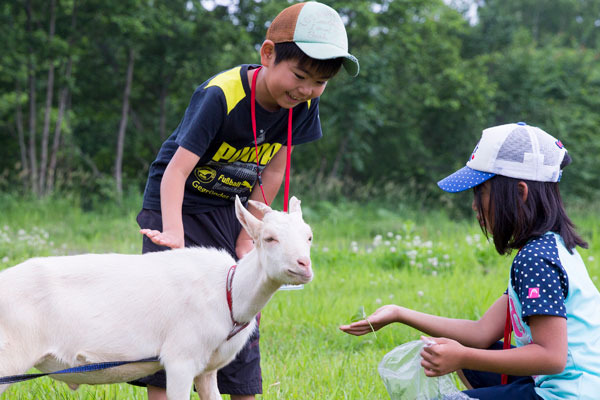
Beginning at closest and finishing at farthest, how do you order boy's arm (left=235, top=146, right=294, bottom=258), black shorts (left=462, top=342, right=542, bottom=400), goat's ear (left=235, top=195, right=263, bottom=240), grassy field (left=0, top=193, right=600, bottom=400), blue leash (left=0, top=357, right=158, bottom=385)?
blue leash (left=0, top=357, right=158, bottom=385), goat's ear (left=235, top=195, right=263, bottom=240), black shorts (left=462, top=342, right=542, bottom=400), boy's arm (left=235, top=146, right=294, bottom=258), grassy field (left=0, top=193, right=600, bottom=400)

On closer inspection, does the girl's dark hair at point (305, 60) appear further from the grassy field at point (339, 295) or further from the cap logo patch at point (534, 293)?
the grassy field at point (339, 295)

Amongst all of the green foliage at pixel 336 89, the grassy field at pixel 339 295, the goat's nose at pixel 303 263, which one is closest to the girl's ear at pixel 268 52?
the goat's nose at pixel 303 263

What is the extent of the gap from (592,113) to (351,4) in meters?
10.8

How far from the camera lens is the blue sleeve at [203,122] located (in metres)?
2.66

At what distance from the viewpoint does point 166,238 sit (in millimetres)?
2510

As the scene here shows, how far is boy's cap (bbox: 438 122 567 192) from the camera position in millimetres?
2389

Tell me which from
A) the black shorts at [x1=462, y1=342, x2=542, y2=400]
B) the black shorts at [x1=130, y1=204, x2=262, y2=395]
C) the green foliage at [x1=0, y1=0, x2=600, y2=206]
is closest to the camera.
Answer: the black shorts at [x1=462, y1=342, x2=542, y2=400]

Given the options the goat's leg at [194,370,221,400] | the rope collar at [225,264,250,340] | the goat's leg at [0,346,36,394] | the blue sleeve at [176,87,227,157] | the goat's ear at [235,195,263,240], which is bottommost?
the goat's leg at [194,370,221,400]

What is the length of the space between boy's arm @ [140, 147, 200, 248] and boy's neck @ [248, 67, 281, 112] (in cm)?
42

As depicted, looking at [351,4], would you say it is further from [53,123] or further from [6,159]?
[6,159]

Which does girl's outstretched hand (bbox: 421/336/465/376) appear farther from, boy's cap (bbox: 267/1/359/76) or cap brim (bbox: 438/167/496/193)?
boy's cap (bbox: 267/1/359/76)

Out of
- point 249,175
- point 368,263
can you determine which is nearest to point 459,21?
point 368,263

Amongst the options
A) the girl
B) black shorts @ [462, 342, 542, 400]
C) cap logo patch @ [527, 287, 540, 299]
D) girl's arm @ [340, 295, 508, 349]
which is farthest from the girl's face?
black shorts @ [462, 342, 542, 400]

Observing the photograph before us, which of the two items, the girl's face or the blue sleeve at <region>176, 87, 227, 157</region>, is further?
the blue sleeve at <region>176, 87, 227, 157</region>
